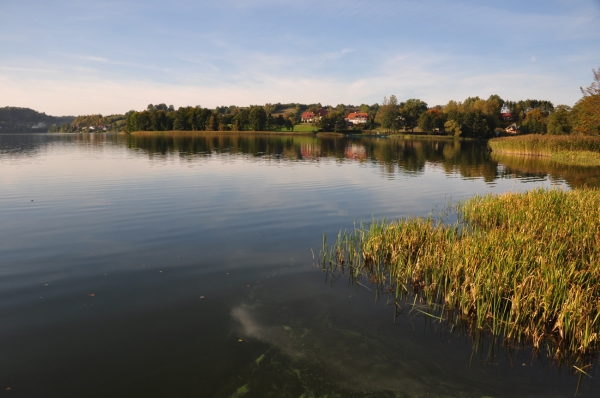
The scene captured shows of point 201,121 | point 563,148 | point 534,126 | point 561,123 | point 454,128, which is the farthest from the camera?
point 201,121

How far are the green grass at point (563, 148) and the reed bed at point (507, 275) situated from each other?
46.5 meters

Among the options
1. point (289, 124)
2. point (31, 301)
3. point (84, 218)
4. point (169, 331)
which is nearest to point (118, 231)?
point (84, 218)

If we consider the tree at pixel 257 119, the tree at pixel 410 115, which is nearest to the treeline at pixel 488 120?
the tree at pixel 410 115

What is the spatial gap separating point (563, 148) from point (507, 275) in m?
60.8

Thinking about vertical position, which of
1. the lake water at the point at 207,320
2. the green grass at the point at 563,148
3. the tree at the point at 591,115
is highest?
the tree at the point at 591,115

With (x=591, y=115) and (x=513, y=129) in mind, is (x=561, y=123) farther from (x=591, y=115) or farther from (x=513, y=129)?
(x=513, y=129)

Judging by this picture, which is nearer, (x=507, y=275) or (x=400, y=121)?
(x=507, y=275)

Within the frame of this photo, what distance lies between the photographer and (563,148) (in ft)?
193

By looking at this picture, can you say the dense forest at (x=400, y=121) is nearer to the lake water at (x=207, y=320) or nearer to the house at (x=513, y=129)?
the house at (x=513, y=129)

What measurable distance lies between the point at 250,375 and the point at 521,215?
48.6ft

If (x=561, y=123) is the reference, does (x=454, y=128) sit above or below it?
above

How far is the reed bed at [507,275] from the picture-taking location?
353 inches

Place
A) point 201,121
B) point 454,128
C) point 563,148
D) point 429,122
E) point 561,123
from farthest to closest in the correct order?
point 201,121, point 429,122, point 454,128, point 561,123, point 563,148

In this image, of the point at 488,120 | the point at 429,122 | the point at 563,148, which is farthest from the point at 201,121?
the point at 563,148
